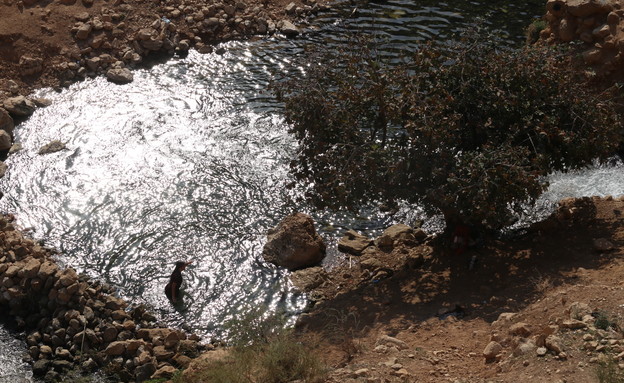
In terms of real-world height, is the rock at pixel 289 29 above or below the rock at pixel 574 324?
above

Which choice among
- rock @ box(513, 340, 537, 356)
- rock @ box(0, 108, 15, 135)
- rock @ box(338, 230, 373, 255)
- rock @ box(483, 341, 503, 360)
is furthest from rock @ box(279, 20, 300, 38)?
rock @ box(513, 340, 537, 356)

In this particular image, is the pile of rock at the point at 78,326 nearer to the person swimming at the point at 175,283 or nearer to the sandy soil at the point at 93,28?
the person swimming at the point at 175,283

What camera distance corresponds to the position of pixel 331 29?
79.6 ft

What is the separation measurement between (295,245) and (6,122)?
8.71 meters

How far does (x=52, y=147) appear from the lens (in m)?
19.6

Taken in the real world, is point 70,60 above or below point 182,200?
above

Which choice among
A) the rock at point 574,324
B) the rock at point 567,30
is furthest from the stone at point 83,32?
the rock at point 574,324

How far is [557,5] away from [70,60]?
42.5ft

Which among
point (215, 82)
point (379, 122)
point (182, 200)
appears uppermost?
point (379, 122)

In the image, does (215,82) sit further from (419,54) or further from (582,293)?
(582,293)

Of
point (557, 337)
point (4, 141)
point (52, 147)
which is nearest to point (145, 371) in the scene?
point (557, 337)

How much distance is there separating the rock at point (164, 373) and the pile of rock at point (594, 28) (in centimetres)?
1180

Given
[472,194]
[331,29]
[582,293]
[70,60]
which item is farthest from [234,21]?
[582,293]

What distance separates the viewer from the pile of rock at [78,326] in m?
14.1
